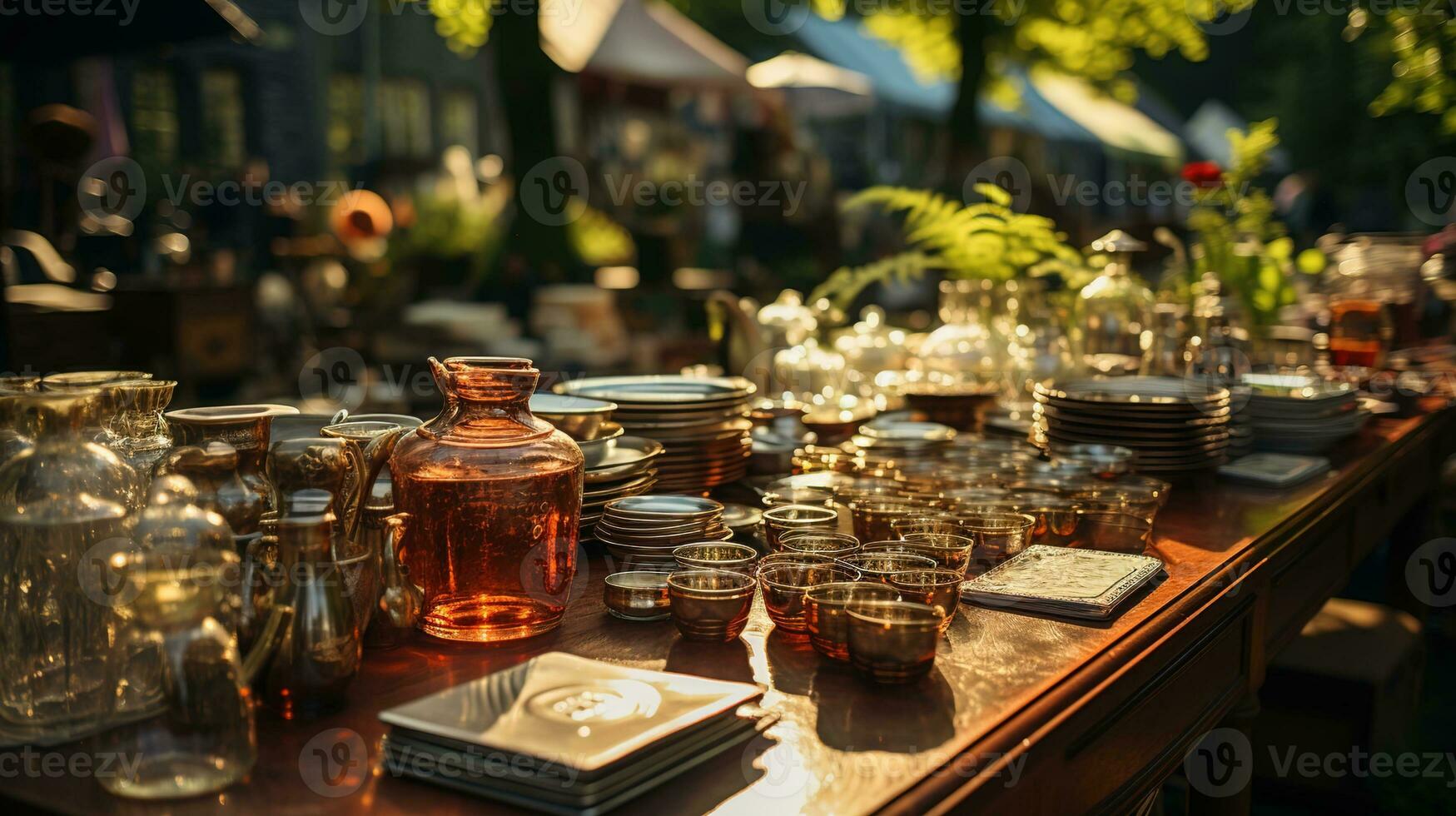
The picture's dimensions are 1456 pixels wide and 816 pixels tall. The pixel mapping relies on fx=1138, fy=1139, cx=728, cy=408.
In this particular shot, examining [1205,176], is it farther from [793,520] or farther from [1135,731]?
[1135,731]

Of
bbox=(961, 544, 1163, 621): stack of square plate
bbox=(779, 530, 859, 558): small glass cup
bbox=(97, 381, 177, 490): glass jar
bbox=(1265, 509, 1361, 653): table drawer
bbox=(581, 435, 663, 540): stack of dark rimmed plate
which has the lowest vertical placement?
bbox=(1265, 509, 1361, 653): table drawer

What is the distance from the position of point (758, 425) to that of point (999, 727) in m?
1.45

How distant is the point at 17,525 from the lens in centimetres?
109

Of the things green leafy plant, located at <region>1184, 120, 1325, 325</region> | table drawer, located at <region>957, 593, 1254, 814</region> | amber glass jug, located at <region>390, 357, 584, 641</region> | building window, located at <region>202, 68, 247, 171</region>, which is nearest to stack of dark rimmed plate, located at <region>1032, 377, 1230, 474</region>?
table drawer, located at <region>957, 593, 1254, 814</region>

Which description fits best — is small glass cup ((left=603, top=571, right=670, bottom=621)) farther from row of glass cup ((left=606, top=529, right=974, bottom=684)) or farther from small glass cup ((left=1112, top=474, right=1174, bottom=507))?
small glass cup ((left=1112, top=474, right=1174, bottom=507))

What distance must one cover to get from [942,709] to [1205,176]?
2868mm

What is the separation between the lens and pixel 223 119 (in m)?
13.1

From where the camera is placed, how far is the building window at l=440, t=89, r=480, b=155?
1652cm

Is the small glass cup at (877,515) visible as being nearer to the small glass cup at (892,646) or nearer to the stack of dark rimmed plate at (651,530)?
the stack of dark rimmed plate at (651,530)

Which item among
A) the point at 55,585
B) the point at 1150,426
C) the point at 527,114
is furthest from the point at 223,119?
the point at 55,585

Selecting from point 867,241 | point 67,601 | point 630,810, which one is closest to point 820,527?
point 630,810

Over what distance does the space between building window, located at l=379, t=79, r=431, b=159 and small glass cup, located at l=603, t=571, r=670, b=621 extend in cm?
1476

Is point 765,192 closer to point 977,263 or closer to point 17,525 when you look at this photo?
point 977,263

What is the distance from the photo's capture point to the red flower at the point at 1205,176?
11.6ft
